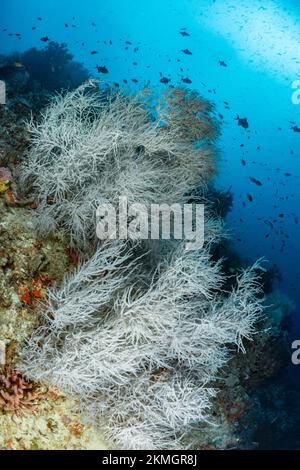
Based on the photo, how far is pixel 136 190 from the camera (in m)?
4.18

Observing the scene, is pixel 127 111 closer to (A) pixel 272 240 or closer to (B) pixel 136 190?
(B) pixel 136 190

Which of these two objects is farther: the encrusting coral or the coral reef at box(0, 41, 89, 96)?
the coral reef at box(0, 41, 89, 96)

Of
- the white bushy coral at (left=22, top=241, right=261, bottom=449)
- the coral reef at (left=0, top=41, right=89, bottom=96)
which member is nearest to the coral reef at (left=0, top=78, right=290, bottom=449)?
the white bushy coral at (left=22, top=241, right=261, bottom=449)

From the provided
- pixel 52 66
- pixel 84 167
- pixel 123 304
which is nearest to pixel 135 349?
pixel 123 304

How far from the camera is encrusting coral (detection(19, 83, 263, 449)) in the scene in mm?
3463

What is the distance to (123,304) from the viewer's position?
349 centimetres

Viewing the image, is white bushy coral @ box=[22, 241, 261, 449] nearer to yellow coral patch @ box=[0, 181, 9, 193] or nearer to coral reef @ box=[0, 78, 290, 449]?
coral reef @ box=[0, 78, 290, 449]

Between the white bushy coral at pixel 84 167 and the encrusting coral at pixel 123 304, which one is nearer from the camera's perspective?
the encrusting coral at pixel 123 304

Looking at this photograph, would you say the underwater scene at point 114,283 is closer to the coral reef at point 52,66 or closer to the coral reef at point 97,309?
the coral reef at point 97,309

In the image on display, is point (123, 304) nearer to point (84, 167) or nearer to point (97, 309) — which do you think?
point (97, 309)

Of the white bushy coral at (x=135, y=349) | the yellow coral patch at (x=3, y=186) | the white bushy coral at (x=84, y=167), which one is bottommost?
the white bushy coral at (x=135, y=349)

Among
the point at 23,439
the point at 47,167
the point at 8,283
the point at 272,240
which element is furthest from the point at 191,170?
the point at 272,240

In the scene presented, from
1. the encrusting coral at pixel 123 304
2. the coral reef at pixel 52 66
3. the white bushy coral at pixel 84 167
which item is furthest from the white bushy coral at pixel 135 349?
the coral reef at pixel 52 66

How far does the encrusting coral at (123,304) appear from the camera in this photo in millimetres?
3463
